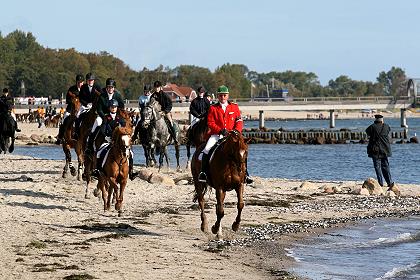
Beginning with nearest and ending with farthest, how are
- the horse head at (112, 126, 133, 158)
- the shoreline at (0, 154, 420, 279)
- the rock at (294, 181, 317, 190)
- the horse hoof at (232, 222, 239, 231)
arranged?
the shoreline at (0, 154, 420, 279), the horse hoof at (232, 222, 239, 231), the horse head at (112, 126, 133, 158), the rock at (294, 181, 317, 190)

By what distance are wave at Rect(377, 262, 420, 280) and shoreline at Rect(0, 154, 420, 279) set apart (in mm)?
1535

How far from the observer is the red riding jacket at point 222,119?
56.1 feet

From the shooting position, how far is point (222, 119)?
17.1 m

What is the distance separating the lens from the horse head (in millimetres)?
19203

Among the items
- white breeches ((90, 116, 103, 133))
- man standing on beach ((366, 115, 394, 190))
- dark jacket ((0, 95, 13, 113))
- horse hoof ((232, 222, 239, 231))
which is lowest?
horse hoof ((232, 222, 239, 231))

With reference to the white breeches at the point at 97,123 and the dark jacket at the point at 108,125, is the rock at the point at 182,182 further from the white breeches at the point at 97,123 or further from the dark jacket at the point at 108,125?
the dark jacket at the point at 108,125

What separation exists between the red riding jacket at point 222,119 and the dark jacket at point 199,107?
1144 cm

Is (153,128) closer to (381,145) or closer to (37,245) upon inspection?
(381,145)

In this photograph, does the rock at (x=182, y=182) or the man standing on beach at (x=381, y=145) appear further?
the man standing on beach at (x=381, y=145)

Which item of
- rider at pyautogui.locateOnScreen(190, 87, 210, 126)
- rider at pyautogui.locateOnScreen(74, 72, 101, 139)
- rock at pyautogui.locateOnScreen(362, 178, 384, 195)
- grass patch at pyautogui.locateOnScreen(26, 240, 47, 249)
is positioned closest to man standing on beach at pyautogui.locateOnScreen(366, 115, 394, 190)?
rock at pyautogui.locateOnScreen(362, 178, 384, 195)

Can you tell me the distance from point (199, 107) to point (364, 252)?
1272 centimetres

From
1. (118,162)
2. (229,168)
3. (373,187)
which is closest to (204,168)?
(229,168)

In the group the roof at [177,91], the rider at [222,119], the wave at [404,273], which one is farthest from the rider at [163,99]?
the roof at [177,91]

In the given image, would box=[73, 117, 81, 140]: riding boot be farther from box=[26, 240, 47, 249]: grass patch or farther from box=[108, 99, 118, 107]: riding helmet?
box=[26, 240, 47, 249]: grass patch
